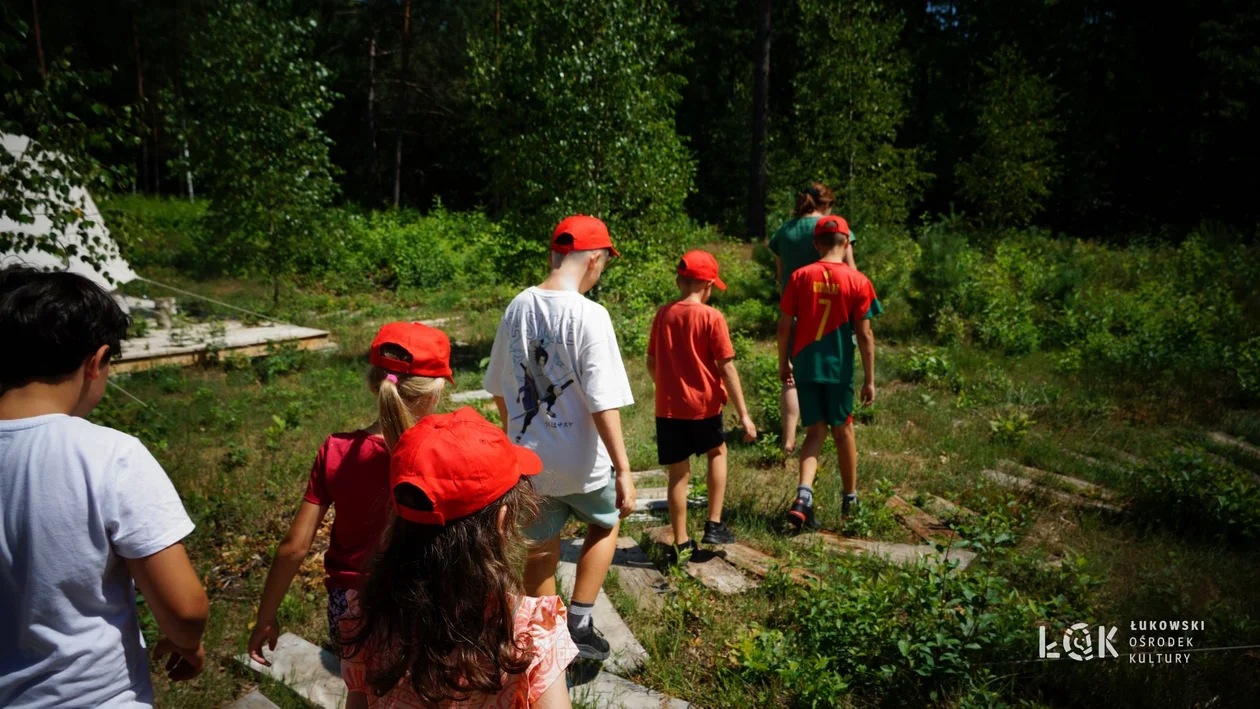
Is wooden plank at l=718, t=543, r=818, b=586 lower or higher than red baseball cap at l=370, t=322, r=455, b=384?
lower

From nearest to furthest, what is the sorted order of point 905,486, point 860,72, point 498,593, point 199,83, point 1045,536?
1. point 498,593
2. point 1045,536
3. point 905,486
4. point 199,83
5. point 860,72

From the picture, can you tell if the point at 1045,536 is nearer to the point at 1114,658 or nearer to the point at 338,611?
the point at 1114,658

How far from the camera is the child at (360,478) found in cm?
249

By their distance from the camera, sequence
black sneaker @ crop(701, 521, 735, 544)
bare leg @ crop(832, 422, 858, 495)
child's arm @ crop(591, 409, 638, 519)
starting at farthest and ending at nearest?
1. bare leg @ crop(832, 422, 858, 495)
2. black sneaker @ crop(701, 521, 735, 544)
3. child's arm @ crop(591, 409, 638, 519)

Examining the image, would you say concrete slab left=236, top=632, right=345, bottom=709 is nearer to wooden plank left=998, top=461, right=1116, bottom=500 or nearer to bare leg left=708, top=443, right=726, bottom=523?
bare leg left=708, top=443, right=726, bottom=523

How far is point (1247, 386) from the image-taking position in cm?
777

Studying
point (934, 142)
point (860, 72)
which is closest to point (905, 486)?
point (860, 72)

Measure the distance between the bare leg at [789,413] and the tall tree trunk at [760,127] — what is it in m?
17.4

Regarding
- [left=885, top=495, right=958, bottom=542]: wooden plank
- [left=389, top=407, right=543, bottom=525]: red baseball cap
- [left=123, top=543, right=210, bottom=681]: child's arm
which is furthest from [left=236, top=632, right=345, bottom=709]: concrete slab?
[left=885, top=495, right=958, bottom=542]: wooden plank

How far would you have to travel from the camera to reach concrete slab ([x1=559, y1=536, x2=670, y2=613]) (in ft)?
13.3

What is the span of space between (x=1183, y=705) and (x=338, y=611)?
10.8 ft

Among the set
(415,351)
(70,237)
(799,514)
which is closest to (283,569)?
(415,351)

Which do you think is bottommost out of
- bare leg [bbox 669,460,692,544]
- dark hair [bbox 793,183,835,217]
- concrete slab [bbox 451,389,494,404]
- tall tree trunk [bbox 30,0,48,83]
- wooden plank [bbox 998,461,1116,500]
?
wooden plank [bbox 998,461,1116,500]

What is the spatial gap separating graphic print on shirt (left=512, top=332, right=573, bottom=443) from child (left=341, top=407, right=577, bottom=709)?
142cm
